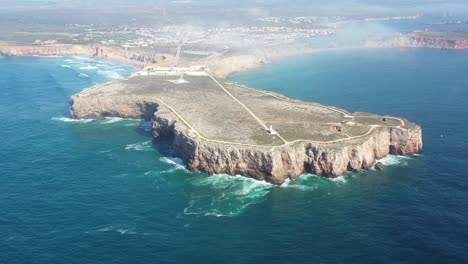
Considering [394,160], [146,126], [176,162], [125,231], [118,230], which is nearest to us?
[125,231]

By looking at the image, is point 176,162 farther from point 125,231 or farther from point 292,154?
point 125,231

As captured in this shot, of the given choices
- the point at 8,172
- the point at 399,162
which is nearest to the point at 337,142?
the point at 399,162

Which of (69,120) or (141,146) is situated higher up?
(69,120)

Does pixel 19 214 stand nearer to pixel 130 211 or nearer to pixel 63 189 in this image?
pixel 63 189

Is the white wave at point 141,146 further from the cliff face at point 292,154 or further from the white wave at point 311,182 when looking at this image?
the white wave at point 311,182

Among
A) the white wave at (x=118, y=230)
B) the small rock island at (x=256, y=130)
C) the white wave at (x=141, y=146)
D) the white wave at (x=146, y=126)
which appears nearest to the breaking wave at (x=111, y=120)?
the small rock island at (x=256, y=130)

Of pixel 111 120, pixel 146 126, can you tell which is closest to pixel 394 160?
pixel 146 126

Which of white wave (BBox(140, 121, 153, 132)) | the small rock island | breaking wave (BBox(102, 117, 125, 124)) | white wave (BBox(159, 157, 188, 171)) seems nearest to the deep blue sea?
white wave (BBox(159, 157, 188, 171))

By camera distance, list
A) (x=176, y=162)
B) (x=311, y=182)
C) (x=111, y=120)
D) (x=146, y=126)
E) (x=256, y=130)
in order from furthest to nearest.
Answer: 1. (x=111, y=120)
2. (x=146, y=126)
3. (x=256, y=130)
4. (x=176, y=162)
5. (x=311, y=182)
